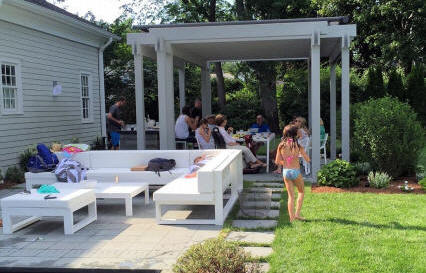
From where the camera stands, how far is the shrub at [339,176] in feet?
26.1

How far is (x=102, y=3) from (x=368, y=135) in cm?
2023

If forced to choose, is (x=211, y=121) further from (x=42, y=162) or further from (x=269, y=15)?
(x=269, y=15)

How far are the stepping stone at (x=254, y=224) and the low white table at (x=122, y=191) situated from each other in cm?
151

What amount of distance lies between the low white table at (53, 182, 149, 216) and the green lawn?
2.07 m

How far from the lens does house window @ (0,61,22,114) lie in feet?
34.4

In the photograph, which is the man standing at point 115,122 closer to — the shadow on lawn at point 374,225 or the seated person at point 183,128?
the seated person at point 183,128

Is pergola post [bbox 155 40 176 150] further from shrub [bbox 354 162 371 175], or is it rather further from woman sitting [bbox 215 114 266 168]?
shrub [bbox 354 162 371 175]

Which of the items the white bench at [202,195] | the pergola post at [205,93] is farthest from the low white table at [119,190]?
the pergola post at [205,93]

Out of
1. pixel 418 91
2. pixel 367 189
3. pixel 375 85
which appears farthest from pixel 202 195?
pixel 418 91

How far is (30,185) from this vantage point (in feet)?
25.6

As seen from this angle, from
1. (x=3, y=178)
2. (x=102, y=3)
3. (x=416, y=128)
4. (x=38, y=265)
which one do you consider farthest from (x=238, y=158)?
(x=102, y=3)

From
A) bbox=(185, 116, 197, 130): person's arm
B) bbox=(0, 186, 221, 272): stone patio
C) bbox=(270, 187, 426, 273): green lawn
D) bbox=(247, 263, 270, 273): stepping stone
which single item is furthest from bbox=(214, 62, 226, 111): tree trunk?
bbox=(247, 263, 270, 273): stepping stone

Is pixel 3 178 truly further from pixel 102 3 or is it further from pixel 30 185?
pixel 102 3

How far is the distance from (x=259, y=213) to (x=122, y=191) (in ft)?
6.27
